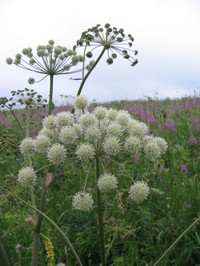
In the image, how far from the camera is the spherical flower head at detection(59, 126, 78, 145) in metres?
3.02

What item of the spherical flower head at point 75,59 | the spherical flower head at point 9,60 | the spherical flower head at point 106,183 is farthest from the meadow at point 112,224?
the spherical flower head at point 75,59

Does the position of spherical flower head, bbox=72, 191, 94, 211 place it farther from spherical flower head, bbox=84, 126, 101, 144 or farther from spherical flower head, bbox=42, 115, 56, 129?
spherical flower head, bbox=42, 115, 56, 129

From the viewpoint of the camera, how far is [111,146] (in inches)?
116

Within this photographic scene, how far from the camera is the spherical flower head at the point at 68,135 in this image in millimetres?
3020

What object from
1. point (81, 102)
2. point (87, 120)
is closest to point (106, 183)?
point (87, 120)

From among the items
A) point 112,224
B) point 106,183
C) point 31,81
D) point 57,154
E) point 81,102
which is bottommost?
point 112,224

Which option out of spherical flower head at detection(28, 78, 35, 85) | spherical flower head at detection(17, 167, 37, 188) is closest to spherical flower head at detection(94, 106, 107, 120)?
spherical flower head at detection(17, 167, 37, 188)

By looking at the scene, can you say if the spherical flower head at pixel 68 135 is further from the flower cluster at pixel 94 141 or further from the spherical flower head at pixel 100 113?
the spherical flower head at pixel 100 113

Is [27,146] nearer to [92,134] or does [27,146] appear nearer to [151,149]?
[92,134]

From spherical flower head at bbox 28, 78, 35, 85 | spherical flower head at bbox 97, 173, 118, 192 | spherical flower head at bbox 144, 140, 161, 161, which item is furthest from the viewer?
spherical flower head at bbox 28, 78, 35, 85

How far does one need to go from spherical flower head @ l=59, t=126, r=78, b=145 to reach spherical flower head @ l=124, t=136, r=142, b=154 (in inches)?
13.1

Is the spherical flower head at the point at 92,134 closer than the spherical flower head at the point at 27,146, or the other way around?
the spherical flower head at the point at 92,134

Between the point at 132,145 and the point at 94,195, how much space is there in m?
2.46

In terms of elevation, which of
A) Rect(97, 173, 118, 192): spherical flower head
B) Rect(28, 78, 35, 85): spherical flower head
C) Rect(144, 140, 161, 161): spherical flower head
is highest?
Rect(28, 78, 35, 85): spherical flower head
